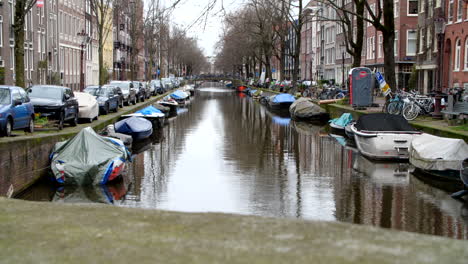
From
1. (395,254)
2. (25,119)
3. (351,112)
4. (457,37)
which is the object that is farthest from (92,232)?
(457,37)

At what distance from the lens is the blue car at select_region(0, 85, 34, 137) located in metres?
17.1

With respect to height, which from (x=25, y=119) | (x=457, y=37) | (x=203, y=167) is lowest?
(x=203, y=167)

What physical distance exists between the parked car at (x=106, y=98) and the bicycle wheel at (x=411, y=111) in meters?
14.1

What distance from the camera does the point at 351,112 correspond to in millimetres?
32094

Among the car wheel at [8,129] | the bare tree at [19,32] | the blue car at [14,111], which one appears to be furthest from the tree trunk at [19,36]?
the car wheel at [8,129]

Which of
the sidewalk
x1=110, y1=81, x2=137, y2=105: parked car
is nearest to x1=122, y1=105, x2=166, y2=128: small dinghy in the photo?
x1=110, y1=81, x2=137, y2=105: parked car

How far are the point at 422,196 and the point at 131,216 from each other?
27.7ft

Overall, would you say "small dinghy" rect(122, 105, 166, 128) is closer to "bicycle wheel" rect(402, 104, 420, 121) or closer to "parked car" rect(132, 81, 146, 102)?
"bicycle wheel" rect(402, 104, 420, 121)

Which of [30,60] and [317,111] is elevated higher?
[30,60]

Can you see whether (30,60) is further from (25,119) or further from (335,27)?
(335,27)

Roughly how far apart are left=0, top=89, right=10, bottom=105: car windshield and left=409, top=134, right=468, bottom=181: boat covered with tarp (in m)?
11.3

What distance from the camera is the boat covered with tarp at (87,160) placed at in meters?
16.4

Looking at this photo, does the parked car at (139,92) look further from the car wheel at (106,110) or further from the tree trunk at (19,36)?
the tree trunk at (19,36)

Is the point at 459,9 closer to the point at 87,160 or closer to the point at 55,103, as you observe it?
the point at 55,103
